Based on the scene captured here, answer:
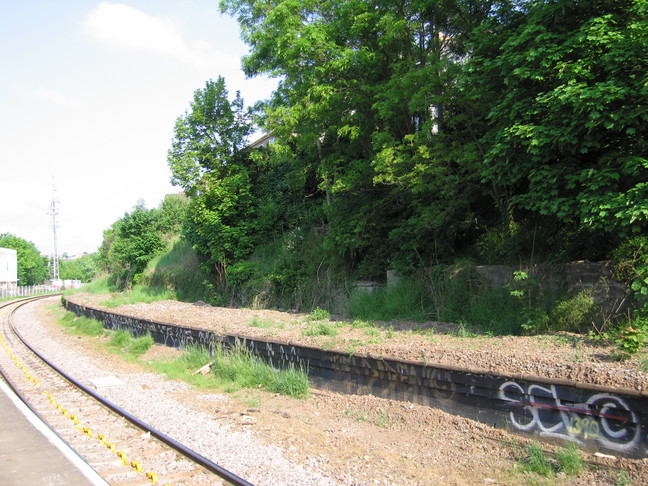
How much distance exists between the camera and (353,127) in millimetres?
14531

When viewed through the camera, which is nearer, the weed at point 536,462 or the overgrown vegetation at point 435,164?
the weed at point 536,462

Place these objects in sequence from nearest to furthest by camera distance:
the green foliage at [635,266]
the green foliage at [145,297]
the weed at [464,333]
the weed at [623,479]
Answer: the weed at [623,479] < the green foliage at [635,266] < the weed at [464,333] < the green foliage at [145,297]

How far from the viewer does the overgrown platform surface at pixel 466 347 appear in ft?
19.3

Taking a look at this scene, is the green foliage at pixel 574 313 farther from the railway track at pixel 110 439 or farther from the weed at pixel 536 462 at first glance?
the railway track at pixel 110 439

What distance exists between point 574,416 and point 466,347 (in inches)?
106

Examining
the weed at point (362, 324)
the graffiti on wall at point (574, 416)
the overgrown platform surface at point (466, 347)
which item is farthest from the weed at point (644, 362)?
the weed at point (362, 324)

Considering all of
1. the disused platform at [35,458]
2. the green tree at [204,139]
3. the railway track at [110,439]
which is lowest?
the railway track at [110,439]

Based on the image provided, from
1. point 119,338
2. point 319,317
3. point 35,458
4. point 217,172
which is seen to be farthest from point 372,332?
point 217,172

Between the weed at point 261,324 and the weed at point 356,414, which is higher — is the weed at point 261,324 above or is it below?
above

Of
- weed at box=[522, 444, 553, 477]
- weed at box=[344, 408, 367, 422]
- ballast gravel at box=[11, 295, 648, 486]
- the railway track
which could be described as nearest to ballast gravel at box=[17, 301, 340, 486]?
ballast gravel at box=[11, 295, 648, 486]

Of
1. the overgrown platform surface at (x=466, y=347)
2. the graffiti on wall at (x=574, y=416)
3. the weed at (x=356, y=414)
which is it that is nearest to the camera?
the graffiti on wall at (x=574, y=416)

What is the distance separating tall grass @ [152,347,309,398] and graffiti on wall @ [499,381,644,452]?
13.7 feet

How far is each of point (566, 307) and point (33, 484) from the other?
8.48 meters

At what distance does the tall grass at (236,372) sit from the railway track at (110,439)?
7.62 feet
